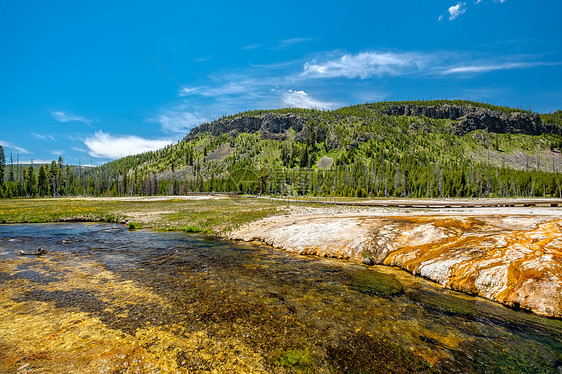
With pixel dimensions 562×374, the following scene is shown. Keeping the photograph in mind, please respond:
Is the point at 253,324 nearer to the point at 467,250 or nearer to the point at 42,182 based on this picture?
the point at 467,250

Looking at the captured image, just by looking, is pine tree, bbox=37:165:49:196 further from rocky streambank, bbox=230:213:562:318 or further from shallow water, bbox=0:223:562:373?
rocky streambank, bbox=230:213:562:318

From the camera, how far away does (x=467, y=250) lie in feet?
37.1

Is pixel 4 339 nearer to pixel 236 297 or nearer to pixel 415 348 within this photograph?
pixel 236 297

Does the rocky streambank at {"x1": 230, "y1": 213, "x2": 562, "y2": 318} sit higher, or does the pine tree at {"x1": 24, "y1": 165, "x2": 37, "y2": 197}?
the pine tree at {"x1": 24, "y1": 165, "x2": 37, "y2": 197}

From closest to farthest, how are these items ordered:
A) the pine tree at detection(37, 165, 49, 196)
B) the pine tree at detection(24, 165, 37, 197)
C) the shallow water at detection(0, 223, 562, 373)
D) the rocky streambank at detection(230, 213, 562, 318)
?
the shallow water at detection(0, 223, 562, 373)
the rocky streambank at detection(230, 213, 562, 318)
the pine tree at detection(37, 165, 49, 196)
the pine tree at detection(24, 165, 37, 197)

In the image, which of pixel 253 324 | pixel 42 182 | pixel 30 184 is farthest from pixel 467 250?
pixel 30 184

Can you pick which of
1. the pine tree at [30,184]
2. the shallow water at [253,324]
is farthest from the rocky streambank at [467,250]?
the pine tree at [30,184]

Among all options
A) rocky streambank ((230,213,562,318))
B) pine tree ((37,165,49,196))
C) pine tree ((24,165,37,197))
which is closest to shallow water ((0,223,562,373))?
rocky streambank ((230,213,562,318))

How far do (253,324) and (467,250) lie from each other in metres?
10.7

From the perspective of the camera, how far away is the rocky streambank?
27.5 ft

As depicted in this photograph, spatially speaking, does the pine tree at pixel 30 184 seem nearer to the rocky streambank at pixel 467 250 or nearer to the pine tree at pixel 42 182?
the pine tree at pixel 42 182

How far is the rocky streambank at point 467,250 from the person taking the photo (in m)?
8.37

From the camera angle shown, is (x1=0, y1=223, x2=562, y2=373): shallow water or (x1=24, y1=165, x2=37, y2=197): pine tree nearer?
(x1=0, y1=223, x2=562, y2=373): shallow water

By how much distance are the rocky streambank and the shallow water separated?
0.87 meters
